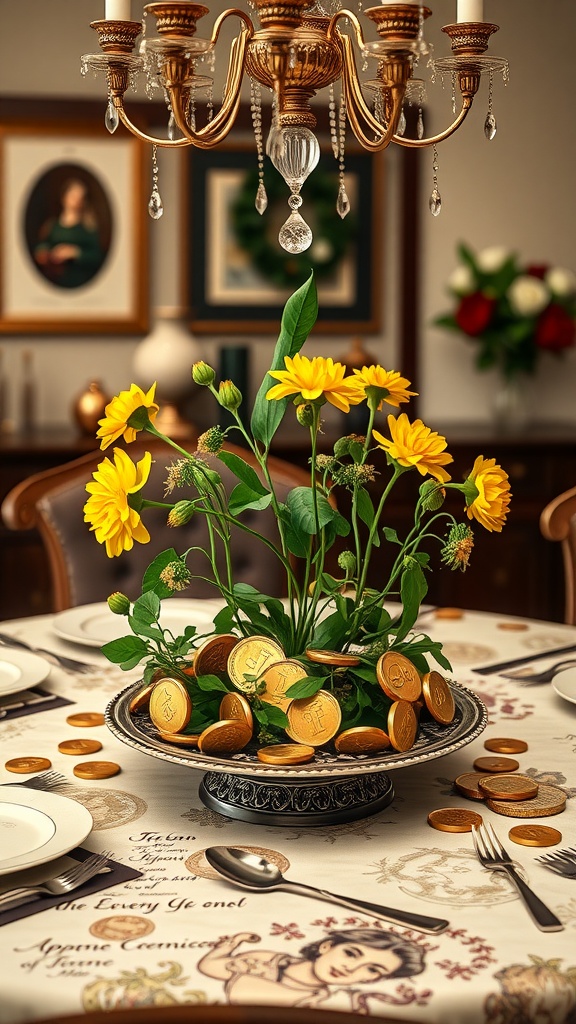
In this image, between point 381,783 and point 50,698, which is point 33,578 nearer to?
point 50,698

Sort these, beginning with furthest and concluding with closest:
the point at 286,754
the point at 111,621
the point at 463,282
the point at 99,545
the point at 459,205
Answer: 1. the point at 459,205
2. the point at 463,282
3. the point at 99,545
4. the point at 111,621
5. the point at 286,754

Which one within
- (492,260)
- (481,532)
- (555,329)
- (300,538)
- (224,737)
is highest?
(492,260)

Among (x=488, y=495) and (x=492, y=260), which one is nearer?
(x=488, y=495)

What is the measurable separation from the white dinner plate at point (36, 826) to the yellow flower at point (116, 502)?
0.24m

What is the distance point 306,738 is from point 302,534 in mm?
219

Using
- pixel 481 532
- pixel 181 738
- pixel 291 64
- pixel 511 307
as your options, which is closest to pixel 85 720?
pixel 181 738

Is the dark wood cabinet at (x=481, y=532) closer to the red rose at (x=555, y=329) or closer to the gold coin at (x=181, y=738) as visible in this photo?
the red rose at (x=555, y=329)

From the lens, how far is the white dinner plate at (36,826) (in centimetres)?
102

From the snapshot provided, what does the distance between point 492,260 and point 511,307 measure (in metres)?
0.17

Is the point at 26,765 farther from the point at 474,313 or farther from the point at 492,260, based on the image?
the point at 492,260

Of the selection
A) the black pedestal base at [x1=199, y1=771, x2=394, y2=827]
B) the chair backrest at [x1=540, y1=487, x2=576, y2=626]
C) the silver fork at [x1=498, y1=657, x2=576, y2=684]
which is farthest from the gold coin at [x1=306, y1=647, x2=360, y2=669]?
the chair backrest at [x1=540, y1=487, x2=576, y2=626]

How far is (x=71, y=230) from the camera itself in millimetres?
3812

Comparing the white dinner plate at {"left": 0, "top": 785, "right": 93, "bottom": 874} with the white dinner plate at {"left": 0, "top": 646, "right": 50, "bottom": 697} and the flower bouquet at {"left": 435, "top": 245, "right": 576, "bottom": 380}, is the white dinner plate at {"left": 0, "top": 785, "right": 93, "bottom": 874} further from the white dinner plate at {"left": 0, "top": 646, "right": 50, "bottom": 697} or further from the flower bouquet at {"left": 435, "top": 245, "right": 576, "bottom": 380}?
the flower bouquet at {"left": 435, "top": 245, "right": 576, "bottom": 380}

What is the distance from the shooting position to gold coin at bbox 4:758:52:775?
1307mm
